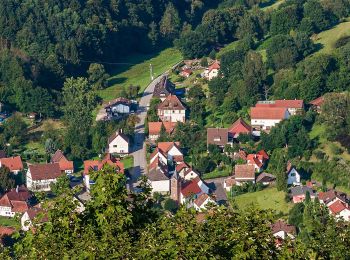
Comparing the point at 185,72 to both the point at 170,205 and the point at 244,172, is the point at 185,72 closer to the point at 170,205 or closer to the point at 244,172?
the point at 244,172

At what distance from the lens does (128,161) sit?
109 ft

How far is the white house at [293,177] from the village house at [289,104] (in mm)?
5608

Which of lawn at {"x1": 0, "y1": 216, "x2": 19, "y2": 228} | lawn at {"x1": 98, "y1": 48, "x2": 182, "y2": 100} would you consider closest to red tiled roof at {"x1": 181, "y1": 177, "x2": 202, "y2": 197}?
lawn at {"x1": 0, "y1": 216, "x2": 19, "y2": 228}

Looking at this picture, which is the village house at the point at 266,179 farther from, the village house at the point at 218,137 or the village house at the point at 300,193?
the village house at the point at 218,137

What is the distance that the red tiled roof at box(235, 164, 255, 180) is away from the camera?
29.9 metres

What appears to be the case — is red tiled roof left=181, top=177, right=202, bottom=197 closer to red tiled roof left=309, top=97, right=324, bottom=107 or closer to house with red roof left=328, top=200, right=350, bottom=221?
house with red roof left=328, top=200, right=350, bottom=221

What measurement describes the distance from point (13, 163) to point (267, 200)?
1015 centimetres

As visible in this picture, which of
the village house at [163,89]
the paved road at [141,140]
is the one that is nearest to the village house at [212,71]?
the village house at [163,89]

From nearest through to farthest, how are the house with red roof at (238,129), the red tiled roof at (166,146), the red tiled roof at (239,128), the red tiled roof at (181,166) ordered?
the red tiled roof at (181,166) → the red tiled roof at (166,146) → the house with red roof at (238,129) → the red tiled roof at (239,128)

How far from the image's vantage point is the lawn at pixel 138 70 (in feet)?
139

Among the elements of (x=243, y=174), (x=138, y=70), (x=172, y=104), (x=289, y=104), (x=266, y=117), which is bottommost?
(x=138, y=70)

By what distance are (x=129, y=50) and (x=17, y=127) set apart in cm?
1476

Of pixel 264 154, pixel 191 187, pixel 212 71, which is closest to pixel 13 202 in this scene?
pixel 191 187

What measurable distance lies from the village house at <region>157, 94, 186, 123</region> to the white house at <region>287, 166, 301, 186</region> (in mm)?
8148
